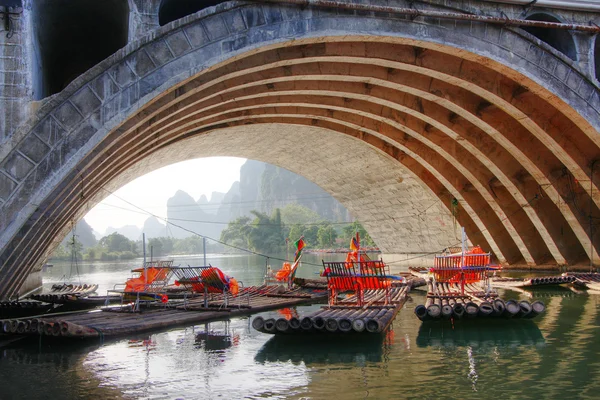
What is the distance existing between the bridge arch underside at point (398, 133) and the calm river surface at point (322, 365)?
372cm

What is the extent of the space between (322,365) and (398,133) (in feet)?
59.5

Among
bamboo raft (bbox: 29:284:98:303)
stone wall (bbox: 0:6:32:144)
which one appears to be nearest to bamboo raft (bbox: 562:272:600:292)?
bamboo raft (bbox: 29:284:98:303)

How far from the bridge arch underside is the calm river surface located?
3.72m

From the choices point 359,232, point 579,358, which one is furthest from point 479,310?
point 359,232

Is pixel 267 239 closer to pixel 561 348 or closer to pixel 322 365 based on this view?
pixel 561 348

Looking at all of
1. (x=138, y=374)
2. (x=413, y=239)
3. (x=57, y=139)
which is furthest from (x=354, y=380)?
(x=413, y=239)

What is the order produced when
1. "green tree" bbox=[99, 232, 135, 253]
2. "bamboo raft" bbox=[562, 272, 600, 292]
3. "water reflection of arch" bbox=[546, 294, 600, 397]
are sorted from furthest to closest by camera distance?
"green tree" bbox=[99, 232, 135, 253]
"bamboo raft" bbox=[562, 272, 600, 292]
"water reflection of arch" bbox=[546, 294, 600, 397]

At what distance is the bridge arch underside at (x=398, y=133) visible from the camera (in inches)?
647

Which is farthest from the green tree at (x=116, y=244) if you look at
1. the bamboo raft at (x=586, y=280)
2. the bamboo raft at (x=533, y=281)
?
the bamboo raft at (x=586, y=280)

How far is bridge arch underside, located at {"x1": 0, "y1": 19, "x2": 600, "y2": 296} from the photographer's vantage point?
16422mm

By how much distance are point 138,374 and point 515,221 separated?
21.4 m

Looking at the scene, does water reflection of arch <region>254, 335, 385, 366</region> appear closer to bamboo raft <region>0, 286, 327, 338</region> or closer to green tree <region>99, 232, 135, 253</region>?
bamboo raft <region>0, 286, 327, 338</region>

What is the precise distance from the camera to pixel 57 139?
495 inches

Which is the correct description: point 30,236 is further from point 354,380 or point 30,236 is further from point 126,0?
point 354,380
